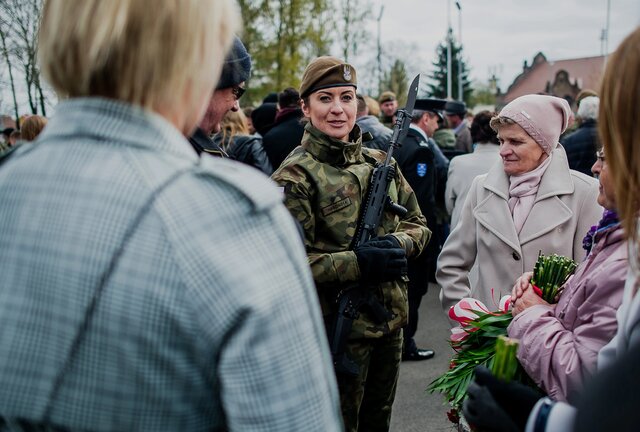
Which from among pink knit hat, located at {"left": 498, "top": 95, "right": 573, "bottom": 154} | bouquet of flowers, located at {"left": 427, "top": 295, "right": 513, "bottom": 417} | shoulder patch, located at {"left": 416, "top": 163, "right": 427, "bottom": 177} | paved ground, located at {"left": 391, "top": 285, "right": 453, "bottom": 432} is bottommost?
paved ground, located at {"left": 391, "top": 285, "right": 453, "bottom": 432}

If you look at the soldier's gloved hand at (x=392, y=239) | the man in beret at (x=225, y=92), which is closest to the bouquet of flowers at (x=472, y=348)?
the soldier's gloved hand at (x=392, y=239)

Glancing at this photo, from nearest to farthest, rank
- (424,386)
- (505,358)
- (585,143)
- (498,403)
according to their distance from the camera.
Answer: (498,403)
(505,358)
(424,386)
(585,143)

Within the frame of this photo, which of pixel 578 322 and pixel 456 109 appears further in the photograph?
pixel 456 109

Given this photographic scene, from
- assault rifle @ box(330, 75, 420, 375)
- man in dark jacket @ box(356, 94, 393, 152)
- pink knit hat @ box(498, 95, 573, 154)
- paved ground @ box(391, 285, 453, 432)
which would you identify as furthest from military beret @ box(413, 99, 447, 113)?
assault rifle @ box(330, 75, 420, 375)

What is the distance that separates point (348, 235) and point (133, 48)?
1986mm

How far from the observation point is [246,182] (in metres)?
0.97

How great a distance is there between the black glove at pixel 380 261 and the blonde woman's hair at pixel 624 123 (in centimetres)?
150

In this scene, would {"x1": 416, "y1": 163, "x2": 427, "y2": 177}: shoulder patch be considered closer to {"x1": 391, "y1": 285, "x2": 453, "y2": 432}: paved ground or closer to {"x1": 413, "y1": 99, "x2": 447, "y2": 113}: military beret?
{"x1": 413, "y1": 99, "x2": 447, "y2": 113}: military beret

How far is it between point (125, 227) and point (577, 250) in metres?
2.58

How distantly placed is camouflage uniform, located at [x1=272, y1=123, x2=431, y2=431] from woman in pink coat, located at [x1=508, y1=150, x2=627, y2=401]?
887mm

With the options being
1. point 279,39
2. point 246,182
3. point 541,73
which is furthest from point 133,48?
point 541,73

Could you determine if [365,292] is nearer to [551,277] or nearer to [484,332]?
[484,332]

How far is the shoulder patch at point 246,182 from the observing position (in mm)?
955

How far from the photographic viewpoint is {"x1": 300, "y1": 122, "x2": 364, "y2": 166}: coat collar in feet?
9.44
